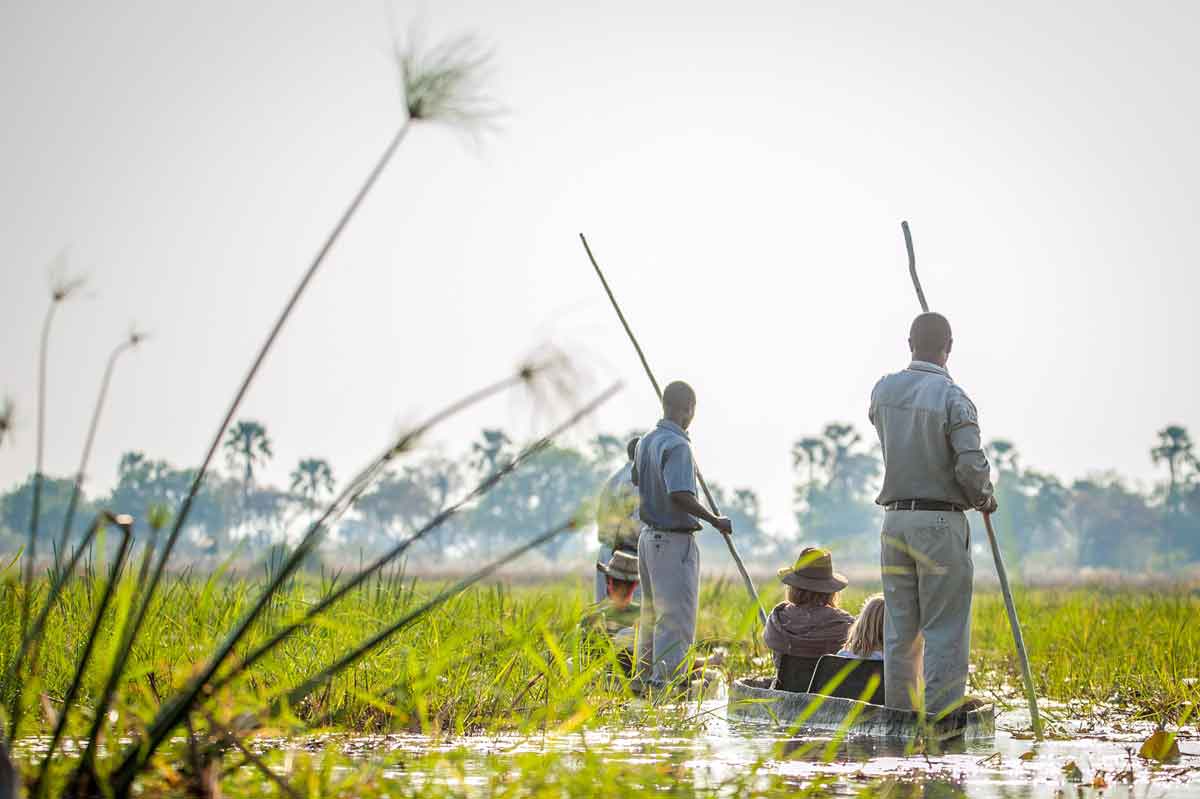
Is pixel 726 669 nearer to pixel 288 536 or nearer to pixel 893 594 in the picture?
pixel 893 594

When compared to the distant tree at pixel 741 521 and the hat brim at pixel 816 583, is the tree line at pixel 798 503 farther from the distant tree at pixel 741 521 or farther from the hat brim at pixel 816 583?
the hat brim at pixel 816 583

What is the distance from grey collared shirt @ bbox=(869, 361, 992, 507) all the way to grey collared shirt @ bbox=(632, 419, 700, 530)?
1.58m

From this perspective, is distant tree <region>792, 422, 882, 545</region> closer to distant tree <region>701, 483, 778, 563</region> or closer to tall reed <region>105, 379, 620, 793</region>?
distant tree <region>701, 483, 778, 563</region>

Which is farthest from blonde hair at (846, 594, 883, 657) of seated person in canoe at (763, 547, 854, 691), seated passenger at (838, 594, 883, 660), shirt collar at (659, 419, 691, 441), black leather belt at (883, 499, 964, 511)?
shirt collar at (659, 419, 691, 441)

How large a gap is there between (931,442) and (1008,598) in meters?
0.92

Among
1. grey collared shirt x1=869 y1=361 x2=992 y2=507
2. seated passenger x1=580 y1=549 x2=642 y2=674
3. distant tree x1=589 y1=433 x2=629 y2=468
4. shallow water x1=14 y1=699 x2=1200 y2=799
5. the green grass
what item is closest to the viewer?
shallow water x1=14 y1=699 x2=1200 y2=799

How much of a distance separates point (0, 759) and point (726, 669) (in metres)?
9.04

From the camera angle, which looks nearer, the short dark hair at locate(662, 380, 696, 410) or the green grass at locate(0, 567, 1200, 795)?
the green grass at locate(0, 567, 1200, 795)

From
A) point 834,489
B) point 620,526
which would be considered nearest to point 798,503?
point 834,489

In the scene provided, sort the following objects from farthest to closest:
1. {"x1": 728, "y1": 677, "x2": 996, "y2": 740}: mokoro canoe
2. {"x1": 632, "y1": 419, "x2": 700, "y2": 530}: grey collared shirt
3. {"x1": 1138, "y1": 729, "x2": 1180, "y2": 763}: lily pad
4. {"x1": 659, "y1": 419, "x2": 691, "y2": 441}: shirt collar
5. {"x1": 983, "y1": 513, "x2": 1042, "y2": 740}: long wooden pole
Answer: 1. {"x1": 659, "y1": 419, "x2": 691, "y2": 441}: shirt collar
2. {"x1": 632, "y1": 419, "x2": 700, "y2": 530}: grey collared shirt
3. {"x1": 983, "y1": 513, "x2": 1042, "y2": 740}: long wooden pole
4. {"x1": 728, "y1": 677, "x2": 996, "y2": 740}: mokoro canoe
5. {"x1": 1138, "y1": 729, "x2": 1180, "y2": 763}: lily pad

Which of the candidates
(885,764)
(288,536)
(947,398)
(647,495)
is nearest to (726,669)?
(647,495)

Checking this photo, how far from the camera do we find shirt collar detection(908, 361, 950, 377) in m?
8.05

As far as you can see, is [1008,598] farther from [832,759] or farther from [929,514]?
[832,759]

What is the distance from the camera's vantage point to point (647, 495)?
9.59 metres
